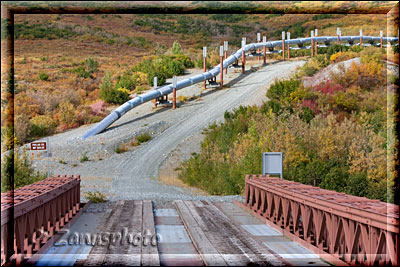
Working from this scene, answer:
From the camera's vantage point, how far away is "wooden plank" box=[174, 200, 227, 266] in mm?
8734

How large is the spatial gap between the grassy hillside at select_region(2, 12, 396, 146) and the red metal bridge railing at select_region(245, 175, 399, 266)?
2577cm

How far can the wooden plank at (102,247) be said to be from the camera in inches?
336

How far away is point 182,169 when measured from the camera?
25750 mm

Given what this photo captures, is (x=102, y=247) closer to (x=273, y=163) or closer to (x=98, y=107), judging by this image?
(x=273, y=163)

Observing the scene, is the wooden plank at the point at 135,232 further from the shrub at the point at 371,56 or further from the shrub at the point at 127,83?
the shrub at the point at 127,83

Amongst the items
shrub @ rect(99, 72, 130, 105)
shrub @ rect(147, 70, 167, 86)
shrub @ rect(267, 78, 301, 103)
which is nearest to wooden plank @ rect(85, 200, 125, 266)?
shrub @ rect(267, 78, 301, 103)

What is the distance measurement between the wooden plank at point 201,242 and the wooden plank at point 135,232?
1082 mm

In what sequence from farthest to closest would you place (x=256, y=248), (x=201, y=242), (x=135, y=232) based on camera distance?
(x=135, y=232) → (x=201, y=242) → (x=256, y=248)

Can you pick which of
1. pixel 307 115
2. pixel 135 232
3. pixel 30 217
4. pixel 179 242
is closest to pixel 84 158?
pixel 307 115

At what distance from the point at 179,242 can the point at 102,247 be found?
1.74m

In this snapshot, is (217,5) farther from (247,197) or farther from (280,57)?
(280,57)

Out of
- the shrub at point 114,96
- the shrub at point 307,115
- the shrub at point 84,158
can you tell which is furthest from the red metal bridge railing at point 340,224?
the shrub at point 114,96

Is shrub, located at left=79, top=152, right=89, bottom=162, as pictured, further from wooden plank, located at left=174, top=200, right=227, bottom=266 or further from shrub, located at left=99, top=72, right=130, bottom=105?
wooden plank, located at left=174, top=200, right=227, bottom=266

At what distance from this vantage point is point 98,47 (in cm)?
6775
